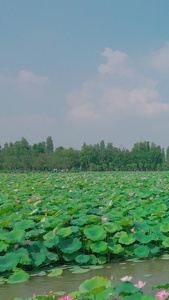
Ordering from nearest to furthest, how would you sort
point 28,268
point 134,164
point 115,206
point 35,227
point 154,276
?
point 154,276 → point 28,268 → point 35,227 → point 115,206 → point 134,164

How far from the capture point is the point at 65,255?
309 cm

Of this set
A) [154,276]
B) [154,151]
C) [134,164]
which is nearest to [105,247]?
[154,276]

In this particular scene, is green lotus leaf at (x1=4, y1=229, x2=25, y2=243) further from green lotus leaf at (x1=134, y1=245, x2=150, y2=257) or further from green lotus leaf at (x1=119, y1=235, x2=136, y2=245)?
green lotus leaf at (x1=134, y1=245, x2=150, y2=257)

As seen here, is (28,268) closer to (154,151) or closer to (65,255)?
(65,255)

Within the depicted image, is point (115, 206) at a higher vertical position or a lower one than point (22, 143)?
lower

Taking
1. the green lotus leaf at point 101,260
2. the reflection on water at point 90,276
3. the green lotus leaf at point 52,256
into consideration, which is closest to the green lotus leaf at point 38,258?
the green lotus leaf at point 52,256

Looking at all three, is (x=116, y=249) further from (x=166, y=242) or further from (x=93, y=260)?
(x=166, y=242)

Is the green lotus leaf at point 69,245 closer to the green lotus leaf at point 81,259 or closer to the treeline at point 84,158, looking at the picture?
the green lotus leaf at point 81,259

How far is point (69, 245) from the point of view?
3.12 metres

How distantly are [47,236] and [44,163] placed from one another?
143 ft

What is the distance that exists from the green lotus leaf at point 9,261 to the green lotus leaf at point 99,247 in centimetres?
79

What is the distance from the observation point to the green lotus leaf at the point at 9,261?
105 inches

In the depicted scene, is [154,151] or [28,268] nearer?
[28,268]

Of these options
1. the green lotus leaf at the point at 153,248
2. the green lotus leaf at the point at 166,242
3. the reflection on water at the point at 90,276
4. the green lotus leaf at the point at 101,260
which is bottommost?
the reflection on water at the point at 90,276
